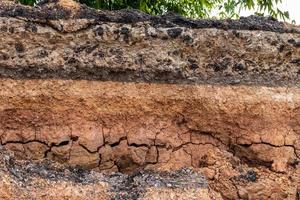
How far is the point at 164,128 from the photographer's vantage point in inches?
79.2

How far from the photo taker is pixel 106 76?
1947 mm

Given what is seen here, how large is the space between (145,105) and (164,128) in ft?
0.34

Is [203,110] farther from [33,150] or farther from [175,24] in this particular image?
[33,150]

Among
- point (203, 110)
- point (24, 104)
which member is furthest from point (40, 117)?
Result: point (203, 110)

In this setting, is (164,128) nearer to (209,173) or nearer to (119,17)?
(209,173)

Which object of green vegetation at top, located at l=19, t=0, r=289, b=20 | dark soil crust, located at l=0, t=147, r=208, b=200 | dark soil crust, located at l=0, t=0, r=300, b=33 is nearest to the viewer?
dark soil crust, located at l=0, t=147, r=208, b=200

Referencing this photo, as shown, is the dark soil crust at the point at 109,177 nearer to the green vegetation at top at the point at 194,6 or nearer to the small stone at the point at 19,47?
the small stone at the point at 19,47

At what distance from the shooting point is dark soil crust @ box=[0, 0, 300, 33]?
194 centimetres

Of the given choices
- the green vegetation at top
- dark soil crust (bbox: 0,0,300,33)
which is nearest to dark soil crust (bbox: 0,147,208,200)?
dark soil crust (bbox: 0,0,300,33)

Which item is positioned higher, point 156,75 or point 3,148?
point 156,75

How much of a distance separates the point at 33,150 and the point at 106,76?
326 millimetres

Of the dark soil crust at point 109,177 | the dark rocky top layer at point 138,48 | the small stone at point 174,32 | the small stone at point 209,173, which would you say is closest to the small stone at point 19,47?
the dark rocky top layer at point 138,48

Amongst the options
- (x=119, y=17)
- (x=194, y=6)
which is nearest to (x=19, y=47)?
(x=119, y=17)

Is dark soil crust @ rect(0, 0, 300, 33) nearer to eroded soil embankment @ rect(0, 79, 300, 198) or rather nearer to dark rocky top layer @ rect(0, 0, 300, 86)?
dark rocky top layer @ rect(0, 0, 300, 86)
